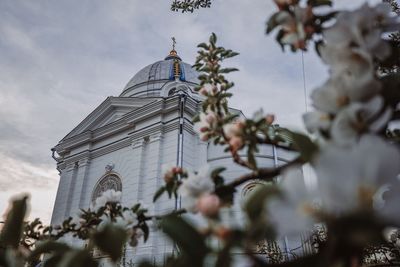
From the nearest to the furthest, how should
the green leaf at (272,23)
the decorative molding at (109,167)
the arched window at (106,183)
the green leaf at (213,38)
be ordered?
the green leaf at (272,23)
the green leaf at (213,38)
the arched window at (106,183)
the decorative molding at (109,167)

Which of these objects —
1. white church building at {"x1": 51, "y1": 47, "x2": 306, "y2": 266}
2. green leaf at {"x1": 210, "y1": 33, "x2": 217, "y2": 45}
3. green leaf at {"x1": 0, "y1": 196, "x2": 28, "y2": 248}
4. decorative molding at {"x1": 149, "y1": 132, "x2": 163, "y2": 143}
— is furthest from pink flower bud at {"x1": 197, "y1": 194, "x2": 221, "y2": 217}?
decorative molding at {"x1": 149, "y1": 132, "x2": 163, "y2": 143}

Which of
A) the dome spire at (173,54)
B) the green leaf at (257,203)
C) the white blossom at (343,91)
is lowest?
the green leaf at (257,203)

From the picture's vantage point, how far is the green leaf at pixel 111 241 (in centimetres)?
41

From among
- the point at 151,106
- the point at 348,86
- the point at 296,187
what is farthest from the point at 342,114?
the point at 151,106

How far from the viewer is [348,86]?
1.40 feet

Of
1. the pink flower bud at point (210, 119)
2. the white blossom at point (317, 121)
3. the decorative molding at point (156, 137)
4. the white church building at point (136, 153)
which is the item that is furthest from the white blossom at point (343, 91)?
the decorative molding at point (156, 137)

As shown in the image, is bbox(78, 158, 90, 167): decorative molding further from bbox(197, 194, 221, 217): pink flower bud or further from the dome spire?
bbox(197, 194, 221, 217): pink flower bud

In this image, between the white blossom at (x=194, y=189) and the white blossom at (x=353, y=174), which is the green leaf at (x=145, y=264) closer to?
the white blossom at (x=194, y=189)

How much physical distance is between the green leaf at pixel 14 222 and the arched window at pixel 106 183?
24.0 ft

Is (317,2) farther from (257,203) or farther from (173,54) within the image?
(173,54)

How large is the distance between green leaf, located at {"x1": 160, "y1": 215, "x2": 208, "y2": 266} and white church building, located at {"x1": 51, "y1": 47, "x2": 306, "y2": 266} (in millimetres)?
5516

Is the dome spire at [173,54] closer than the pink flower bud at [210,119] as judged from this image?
No

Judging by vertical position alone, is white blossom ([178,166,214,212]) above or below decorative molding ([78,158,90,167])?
below

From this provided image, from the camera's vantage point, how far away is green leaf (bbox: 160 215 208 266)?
0.35 metres
